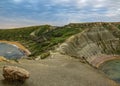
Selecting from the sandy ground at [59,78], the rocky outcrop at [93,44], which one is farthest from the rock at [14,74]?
the rocky outcrop at [93,44]

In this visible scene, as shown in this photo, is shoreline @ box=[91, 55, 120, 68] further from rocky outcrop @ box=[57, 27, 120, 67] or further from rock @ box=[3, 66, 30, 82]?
rock @ box=[3, 66, 30, 82]

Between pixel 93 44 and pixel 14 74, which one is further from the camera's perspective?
pixel 93 44

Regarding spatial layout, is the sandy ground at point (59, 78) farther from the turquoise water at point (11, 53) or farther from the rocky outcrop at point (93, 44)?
the turquoise water at point (11, 53)

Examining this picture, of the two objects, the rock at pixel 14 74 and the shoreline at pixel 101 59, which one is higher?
the rock at pixel 14 74

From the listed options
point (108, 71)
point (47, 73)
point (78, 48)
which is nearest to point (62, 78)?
point (47, 73)

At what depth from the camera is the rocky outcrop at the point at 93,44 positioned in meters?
104

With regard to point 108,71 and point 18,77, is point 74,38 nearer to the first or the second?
point 108,71

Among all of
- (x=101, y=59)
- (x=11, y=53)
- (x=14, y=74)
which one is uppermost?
(x=14, y=74)

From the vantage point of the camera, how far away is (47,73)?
52312 millimetres

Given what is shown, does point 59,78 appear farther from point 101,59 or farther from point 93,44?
point 93,44

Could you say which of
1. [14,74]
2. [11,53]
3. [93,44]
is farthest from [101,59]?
[14,74]

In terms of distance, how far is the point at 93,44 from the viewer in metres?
126

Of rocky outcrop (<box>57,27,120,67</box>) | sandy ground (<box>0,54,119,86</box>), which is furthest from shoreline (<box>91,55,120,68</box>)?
sandy ground (<box>0,54,119,86</box>)

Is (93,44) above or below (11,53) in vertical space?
above
